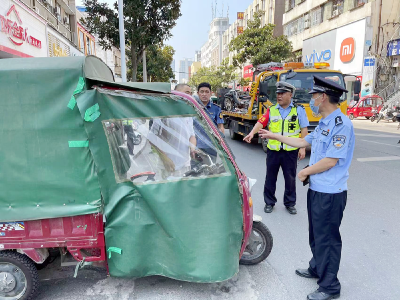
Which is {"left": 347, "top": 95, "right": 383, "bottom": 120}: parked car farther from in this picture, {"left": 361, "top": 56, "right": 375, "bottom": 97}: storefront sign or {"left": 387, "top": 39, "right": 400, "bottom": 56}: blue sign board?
{"left": 387, "top": 39, "right": 400, "bottom": 56}: blue sign board

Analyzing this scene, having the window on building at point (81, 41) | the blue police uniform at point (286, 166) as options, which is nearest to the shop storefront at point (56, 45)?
the window on building at point (81, 41)

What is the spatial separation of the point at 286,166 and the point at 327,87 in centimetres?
209

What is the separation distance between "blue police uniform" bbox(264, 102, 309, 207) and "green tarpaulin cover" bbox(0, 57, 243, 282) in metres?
2.09

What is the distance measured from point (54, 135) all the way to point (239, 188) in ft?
4.82

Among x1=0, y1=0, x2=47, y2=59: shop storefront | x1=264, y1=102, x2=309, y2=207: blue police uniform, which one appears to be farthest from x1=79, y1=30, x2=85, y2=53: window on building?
x1=264, y1=102, x2=309, y2=207: blue police uniform

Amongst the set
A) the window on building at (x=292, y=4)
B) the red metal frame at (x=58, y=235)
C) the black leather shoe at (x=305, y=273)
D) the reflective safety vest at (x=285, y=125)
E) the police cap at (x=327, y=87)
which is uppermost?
the window on building at (x=292, y=4)

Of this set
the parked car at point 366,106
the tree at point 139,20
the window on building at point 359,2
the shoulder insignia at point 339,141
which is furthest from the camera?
the window on building at point 359,2

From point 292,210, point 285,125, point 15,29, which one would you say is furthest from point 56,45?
point 292,210

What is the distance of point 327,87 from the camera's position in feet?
7.94

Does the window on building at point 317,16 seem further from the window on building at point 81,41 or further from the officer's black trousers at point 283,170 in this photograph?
the officer's black trousers at point 283,170

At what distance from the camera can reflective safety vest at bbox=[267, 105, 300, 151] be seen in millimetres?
4207

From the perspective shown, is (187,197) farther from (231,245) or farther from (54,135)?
(54,135)

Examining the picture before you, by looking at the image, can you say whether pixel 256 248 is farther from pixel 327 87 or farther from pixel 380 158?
pixel 380 158

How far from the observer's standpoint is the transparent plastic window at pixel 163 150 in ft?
7.79
